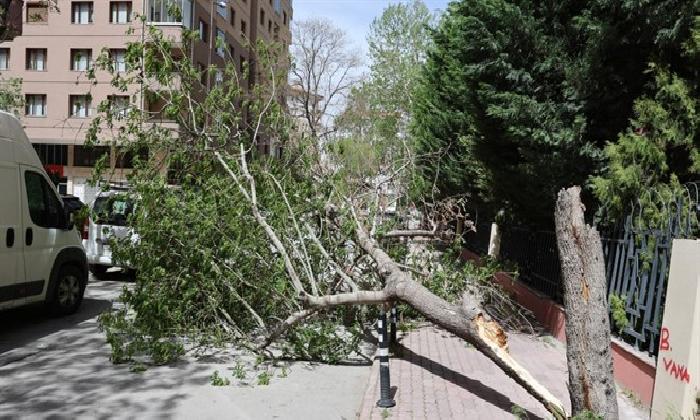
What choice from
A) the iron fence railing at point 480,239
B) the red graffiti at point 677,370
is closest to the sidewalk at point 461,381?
the red graffiti at point 677,370

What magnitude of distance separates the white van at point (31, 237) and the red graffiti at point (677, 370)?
731 centimetres

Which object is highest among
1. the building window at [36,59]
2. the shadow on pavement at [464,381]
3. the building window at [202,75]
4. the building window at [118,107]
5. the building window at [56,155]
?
the building window at [36,59]

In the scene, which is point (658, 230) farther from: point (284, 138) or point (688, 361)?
point (284, 138)

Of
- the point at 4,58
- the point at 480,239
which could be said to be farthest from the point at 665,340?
the point at 4,58

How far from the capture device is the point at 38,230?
8664 millimetres

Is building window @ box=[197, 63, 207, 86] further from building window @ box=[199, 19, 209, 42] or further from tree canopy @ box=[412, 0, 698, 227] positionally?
building window @ box=[199, 19, 209, 42]

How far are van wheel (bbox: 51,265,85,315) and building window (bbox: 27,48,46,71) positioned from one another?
32.3 m

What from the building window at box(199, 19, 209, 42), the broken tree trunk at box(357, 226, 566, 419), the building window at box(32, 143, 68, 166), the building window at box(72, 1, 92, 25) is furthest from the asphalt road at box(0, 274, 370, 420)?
A: the building window at box(32, 143, 68, 166)

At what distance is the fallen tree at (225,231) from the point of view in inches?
304

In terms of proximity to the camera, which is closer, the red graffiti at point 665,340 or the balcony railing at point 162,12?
the red graffiti at point 665,340

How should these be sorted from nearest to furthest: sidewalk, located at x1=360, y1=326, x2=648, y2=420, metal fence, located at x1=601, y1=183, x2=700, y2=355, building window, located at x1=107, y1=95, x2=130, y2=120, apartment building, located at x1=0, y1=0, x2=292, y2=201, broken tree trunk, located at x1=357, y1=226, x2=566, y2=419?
broken tree trunk, located at x1=357, y1=226, x2=566, y2=419, sidewalk, located at x1=360, y1=326, x2=648, y2=420, metal fence, located at x1=601, y1=183, x2=700, y2=355, building window, located at x1=107, y1=95, x2=130, y2=120, apartment building, located at x1=0, y1=0, x2=292, y2=201

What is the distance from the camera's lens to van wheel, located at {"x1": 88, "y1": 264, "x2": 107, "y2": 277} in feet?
45.1

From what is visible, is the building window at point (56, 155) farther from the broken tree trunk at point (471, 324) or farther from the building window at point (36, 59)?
the broken tree trunk at point (471, 324)

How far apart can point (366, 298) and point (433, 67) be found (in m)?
13.9
